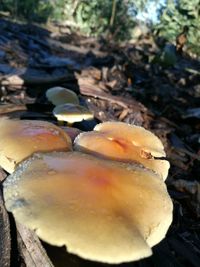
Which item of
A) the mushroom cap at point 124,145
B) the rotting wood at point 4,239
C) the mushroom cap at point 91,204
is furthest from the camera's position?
the mushroom cap at point 124,145

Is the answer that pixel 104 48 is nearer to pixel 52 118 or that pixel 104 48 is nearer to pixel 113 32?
pixel 113 32

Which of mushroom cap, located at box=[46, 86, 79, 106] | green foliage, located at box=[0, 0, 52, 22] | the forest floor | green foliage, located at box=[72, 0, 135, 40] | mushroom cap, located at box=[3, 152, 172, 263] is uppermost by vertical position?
mushroom cap, located at box=[3, 152, 172, 263]

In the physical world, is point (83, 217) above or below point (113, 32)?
above

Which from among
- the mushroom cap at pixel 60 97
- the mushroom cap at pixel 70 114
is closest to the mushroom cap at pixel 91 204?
the mushroom cap at pixel 70 114

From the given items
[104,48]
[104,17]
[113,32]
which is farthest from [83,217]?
[104,17]

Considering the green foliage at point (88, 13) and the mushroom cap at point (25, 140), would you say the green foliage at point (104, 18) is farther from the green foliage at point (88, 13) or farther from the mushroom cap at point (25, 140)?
the mushroom cap at point (25, 140)

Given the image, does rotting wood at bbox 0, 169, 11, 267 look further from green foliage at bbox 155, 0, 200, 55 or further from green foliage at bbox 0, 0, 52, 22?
green foliage at bbox 0, 0, 52, 22

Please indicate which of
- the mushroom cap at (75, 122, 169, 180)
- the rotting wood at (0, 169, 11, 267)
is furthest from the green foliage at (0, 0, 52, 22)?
the rotting wood at (0, 169, 11, 267)
